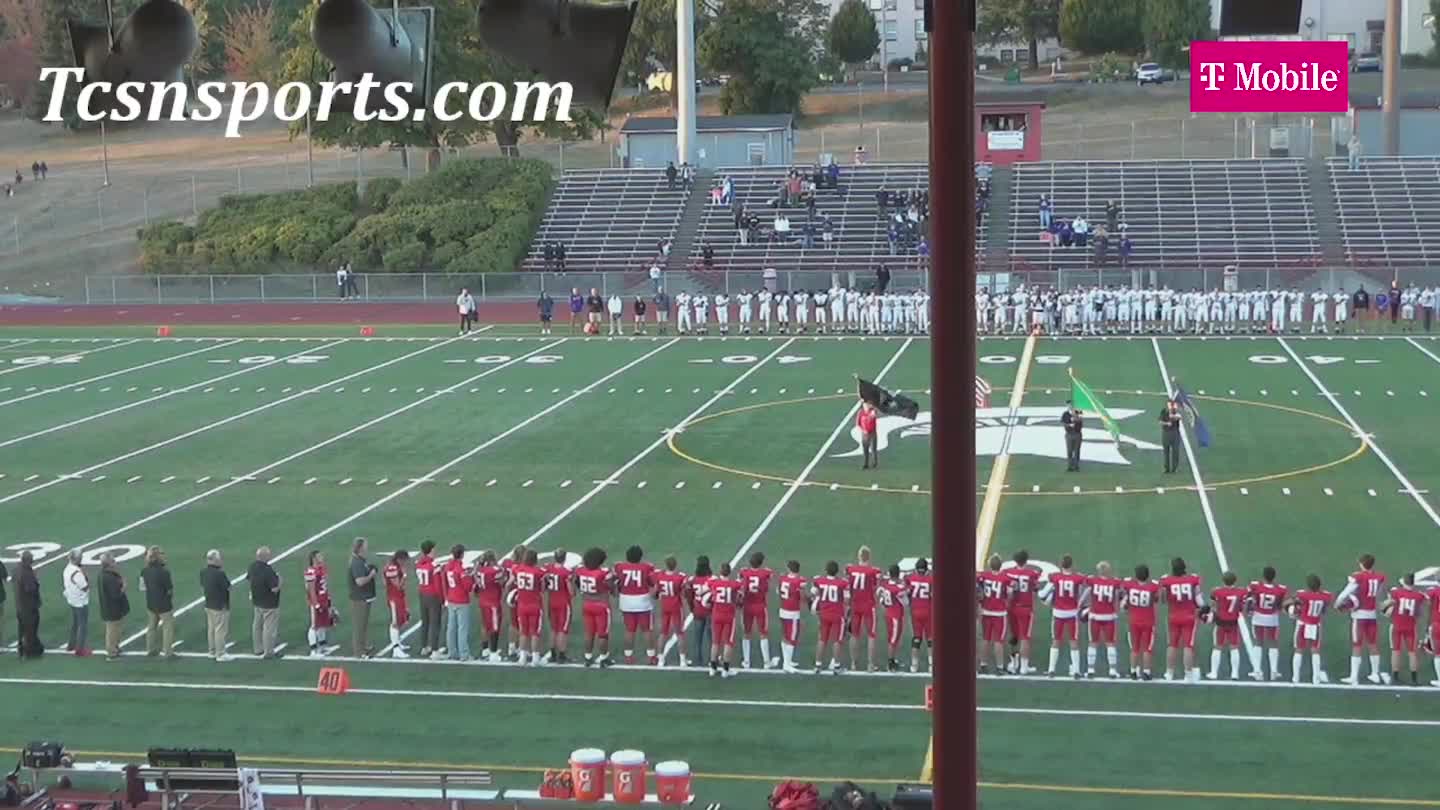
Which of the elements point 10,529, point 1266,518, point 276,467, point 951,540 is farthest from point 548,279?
point 951,540

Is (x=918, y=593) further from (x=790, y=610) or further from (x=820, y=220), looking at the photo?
(x=820, y=220)

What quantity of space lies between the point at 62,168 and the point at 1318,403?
5470 cm

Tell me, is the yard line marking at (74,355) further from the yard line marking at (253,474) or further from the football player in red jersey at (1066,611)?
the football player in red jersey at (1066,611)

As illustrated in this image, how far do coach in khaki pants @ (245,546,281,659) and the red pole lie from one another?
35.0 ft

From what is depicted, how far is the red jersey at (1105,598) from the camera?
1538 centimetres

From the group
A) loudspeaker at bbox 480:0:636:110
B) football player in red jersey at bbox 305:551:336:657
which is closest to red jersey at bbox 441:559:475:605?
football player in red jersey at bbox 305:551:336:657

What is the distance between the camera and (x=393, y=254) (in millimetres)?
50000

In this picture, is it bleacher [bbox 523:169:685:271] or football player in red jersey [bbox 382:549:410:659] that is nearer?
football player in red jersey [bbox 382:549:410:659]

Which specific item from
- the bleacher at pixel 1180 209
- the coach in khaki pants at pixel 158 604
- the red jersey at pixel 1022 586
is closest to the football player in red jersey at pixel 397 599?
the coach in khaki pants at pixel 158 604

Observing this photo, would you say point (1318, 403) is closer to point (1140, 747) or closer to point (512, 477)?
point (512, 477)

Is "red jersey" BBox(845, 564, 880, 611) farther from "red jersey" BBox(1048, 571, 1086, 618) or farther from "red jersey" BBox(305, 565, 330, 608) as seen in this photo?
"red jersey" BBox(305, 565, 330, 608)

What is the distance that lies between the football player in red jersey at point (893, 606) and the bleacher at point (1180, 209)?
98.5ft

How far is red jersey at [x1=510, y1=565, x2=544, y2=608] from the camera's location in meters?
16.2

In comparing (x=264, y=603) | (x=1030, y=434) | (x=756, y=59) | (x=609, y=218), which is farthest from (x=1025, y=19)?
(x=264, y=603)
